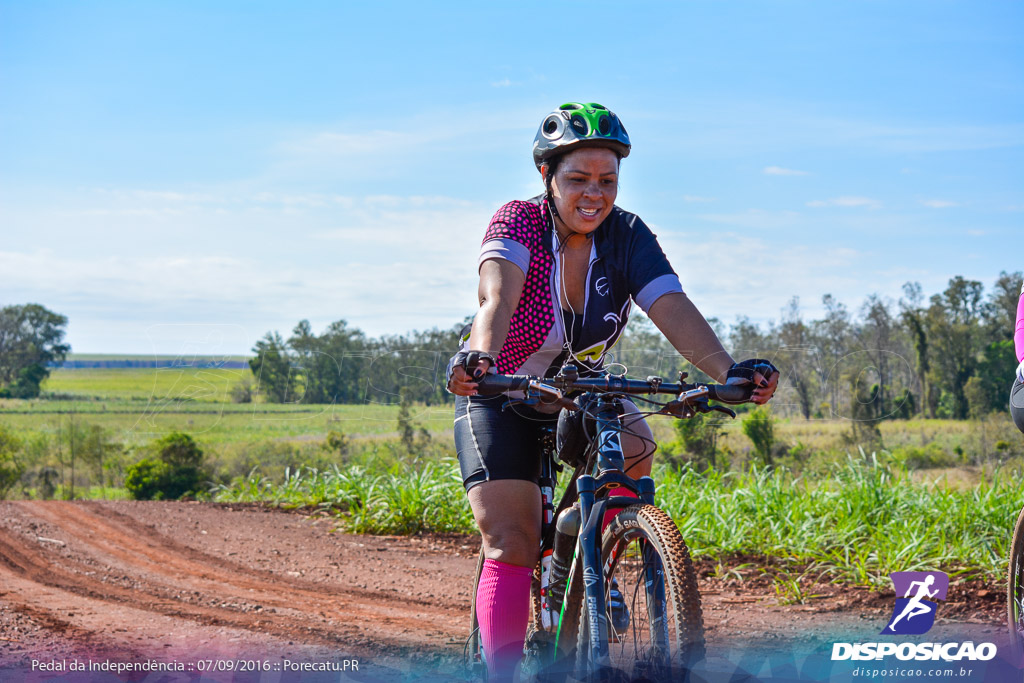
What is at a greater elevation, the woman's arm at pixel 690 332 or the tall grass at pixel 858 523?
the woman's arm at pixel 690 332

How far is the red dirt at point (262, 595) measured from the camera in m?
4.84

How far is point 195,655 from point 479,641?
83.2 inches

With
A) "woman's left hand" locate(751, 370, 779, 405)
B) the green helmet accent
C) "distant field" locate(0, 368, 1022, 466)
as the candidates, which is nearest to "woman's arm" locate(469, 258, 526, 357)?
the green helmet accent

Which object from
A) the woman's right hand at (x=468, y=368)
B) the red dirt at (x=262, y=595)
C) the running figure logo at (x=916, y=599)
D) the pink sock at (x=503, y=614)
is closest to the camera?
the woman's right hand at (x=468, y=368)

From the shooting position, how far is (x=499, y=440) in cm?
315

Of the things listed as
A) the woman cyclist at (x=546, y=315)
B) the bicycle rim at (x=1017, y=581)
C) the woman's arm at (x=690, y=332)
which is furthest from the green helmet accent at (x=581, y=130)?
the bicycle rim at (x=1017, y=581)

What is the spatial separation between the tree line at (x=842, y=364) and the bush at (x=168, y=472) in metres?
1.22

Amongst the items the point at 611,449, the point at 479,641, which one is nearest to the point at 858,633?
the point at 479,641

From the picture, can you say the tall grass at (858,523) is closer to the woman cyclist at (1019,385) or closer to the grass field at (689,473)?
the grass field at (689,473)

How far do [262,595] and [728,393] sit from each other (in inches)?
179

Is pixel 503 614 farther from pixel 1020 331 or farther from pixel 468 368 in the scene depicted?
pixel 1020 331

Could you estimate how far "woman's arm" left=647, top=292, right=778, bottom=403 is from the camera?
319 centimetres

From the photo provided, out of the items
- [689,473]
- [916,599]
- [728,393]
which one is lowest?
[916,599]

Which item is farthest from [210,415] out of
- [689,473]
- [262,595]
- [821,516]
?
[821,516]
